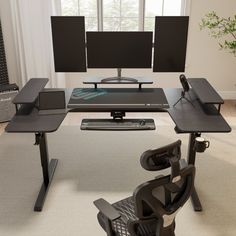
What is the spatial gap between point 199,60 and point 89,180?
249 cm

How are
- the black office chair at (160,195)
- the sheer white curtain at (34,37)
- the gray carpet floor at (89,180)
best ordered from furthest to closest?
the sheer white curtain at (34,37), the gray carpet floor at (89,180), the black office chair at (160,195)

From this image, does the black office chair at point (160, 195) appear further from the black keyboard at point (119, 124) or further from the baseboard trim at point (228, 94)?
the baseboard trim at point (228, 94)

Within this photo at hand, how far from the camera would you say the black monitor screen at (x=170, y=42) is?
101 inches

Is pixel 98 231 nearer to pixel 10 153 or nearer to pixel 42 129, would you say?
pixel 42 129

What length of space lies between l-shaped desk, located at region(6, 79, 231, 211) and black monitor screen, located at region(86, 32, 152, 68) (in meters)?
0.26

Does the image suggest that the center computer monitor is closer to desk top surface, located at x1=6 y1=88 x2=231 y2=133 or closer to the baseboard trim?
desk top surface, located at x1=6 y1=88 x2=231 y2=133

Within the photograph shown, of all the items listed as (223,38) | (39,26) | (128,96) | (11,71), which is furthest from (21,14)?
(223,38)

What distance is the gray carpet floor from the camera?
7.04 feet

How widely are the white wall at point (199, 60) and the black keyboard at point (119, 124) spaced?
199 centimetres

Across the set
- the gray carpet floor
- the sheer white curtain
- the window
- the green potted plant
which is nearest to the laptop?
the gray carpet floor

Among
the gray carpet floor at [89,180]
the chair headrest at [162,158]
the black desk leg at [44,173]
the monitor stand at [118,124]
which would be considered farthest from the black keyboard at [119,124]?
the chair headrest at [162,158]

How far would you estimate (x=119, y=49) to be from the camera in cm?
265

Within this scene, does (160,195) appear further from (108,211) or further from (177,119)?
(177,119)

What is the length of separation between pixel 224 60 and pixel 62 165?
2.73 meters
